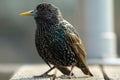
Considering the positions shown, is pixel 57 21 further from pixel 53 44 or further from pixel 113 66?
pixel 113 66

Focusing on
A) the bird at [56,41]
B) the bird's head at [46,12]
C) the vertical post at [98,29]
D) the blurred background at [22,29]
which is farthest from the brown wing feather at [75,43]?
the blurred background at [22,29]

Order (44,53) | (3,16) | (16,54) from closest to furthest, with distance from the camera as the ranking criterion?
1. (44,53)
2. (16,54)
3. (3,16)

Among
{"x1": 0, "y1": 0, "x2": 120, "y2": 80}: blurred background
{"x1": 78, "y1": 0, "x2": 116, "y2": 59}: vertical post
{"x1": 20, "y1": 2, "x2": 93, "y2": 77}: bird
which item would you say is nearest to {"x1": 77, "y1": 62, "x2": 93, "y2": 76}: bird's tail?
{"x1": 20, "y1": 2, "x2": 93, "y2": 77}: bird

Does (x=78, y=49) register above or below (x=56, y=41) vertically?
below

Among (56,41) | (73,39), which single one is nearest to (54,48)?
(56,41)

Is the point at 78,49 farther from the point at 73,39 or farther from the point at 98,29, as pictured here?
the point at 98,29

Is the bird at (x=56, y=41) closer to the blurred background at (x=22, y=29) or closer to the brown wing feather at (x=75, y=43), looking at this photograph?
the brown wing feather at (x=75, y=43)

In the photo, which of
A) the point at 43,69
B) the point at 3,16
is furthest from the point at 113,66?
the point at 3,16

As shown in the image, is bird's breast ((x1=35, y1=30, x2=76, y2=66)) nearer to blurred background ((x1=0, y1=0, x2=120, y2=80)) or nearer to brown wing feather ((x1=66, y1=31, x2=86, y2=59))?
brown wing feather ((x1=66, y1=31, x2=86, y2=59))
